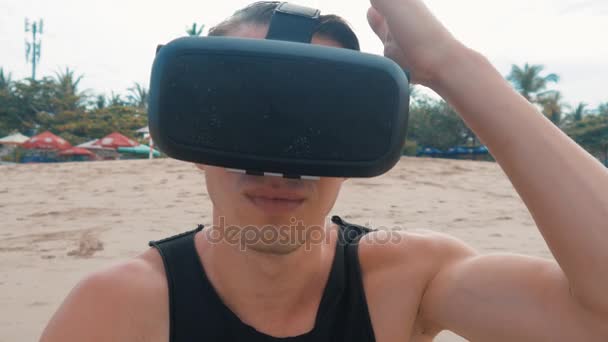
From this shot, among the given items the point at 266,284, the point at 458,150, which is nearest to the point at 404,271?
the point at 266,284

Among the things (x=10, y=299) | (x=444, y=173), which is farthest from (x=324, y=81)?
(x=444, y=173)

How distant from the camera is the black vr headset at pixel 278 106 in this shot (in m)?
0.73

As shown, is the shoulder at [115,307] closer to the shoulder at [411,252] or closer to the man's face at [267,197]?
the man's face at [267,197]

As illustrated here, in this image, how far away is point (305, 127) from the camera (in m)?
0.75

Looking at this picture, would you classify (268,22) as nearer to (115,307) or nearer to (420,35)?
(420,35)

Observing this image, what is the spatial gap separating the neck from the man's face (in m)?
0.17

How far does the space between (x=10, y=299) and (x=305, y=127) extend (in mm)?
3064

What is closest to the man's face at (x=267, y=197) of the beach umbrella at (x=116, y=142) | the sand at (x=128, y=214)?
the sand at (x=128, y=214)

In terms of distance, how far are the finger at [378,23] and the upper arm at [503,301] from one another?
0.67 metres

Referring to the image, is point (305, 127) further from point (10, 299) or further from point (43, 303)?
point (10, 299)

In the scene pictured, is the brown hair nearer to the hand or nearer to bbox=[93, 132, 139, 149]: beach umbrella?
the hand

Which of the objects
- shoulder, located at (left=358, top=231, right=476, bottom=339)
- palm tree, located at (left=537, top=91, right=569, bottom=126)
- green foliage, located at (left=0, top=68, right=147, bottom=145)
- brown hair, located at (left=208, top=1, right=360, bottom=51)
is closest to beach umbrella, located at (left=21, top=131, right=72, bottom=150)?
green foliage, located at (left=0, top=68, right=147, bottom=145)

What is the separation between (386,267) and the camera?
4.46 ft

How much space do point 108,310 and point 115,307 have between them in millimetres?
19
